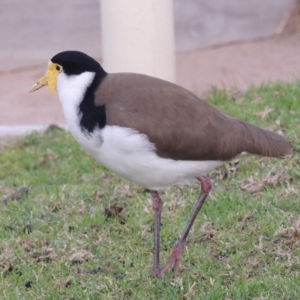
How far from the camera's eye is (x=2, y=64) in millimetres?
10492

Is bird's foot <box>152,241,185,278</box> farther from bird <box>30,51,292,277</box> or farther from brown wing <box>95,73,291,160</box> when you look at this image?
brown wing <box>95,73,291,160</box>

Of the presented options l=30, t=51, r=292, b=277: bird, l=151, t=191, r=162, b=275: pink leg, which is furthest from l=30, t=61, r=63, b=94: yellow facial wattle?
l=151, t=191, r=162, b=275: pink leg

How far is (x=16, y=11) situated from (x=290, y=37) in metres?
3.59

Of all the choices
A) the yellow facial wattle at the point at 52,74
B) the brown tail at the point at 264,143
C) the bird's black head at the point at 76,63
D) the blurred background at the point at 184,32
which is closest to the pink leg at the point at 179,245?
the brown tail at the point at 264,143

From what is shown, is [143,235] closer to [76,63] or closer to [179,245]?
[179,245]

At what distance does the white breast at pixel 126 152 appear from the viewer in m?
4.32

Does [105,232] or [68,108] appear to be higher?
[68,108]

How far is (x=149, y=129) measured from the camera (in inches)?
173

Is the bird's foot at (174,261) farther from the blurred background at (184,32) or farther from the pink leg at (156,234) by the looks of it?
the blurred background at (184,32)

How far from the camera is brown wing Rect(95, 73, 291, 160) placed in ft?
14.5

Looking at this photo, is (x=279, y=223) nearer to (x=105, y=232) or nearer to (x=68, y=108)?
(x=105, y=232)

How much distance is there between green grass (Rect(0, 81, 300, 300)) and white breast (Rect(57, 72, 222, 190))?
0.59 metres

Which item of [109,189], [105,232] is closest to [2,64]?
[109,189]

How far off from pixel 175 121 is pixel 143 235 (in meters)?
1.13
